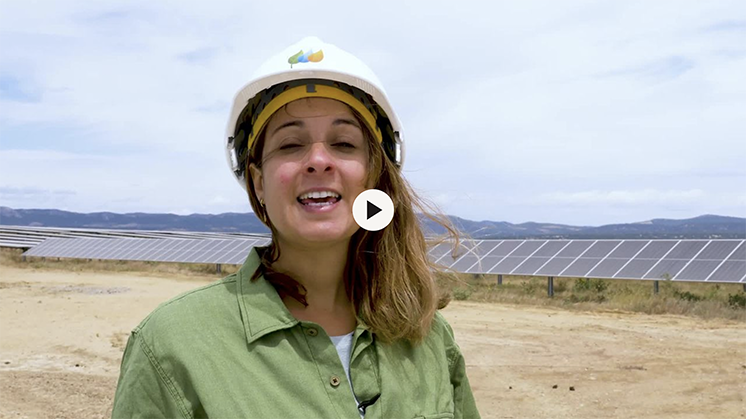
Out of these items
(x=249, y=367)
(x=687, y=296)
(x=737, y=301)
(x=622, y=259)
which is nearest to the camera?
(x=249, y=367)

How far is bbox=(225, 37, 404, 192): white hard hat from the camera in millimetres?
2010

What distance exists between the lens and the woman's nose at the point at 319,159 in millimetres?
1950

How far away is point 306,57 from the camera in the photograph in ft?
6.60

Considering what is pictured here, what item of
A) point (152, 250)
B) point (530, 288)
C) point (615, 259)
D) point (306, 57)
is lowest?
point (530, 288)

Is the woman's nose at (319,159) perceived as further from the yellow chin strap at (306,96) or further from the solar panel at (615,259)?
the solar panel at (615,259)

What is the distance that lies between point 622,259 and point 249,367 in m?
18.7

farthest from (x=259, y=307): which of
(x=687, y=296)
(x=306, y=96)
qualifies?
(x=687, y=296)

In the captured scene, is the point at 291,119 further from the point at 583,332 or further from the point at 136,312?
the point at 136,312

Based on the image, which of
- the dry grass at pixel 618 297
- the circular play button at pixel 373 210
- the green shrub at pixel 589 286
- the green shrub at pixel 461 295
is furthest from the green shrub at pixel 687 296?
the circular play button at pixel 373 210

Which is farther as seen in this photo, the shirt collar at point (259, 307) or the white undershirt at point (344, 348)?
the white undershirt at point (344, 348)

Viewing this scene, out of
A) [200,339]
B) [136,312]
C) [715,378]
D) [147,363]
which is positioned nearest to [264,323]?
[200,339]

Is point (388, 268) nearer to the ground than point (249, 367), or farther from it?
farther from it

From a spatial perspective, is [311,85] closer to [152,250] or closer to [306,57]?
[306,57]

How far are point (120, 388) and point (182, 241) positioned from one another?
32.0 meters
